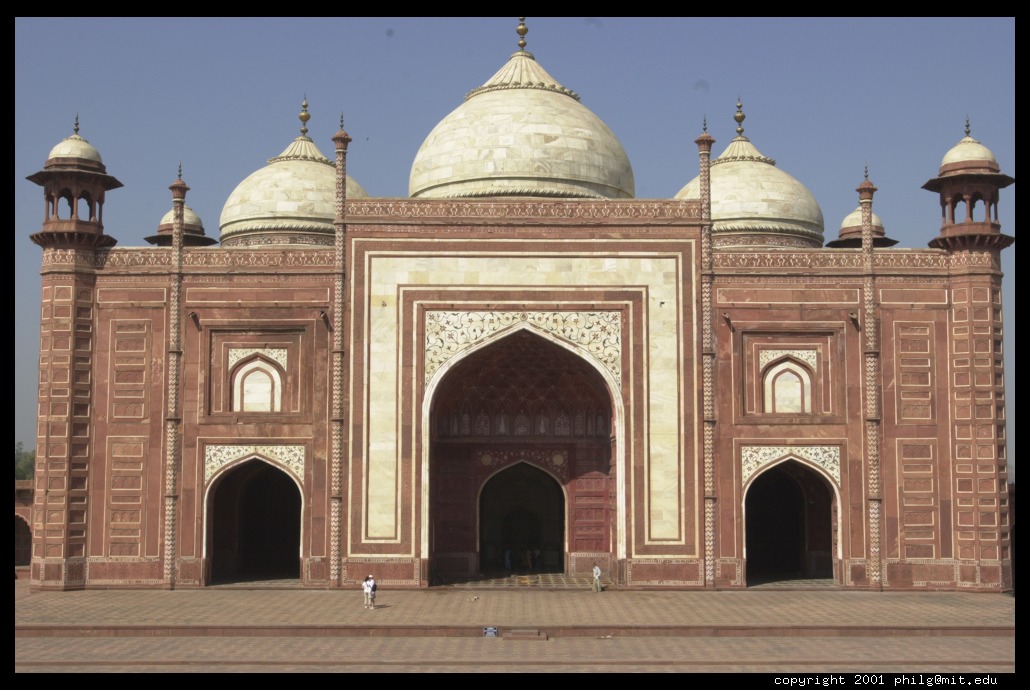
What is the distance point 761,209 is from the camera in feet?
78.2

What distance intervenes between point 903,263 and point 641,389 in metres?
4.51

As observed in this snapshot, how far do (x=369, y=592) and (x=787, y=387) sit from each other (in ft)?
23.7

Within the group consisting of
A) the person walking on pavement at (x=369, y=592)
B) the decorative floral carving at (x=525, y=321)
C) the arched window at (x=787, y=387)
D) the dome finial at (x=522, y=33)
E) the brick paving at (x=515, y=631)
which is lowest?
the brick paving at (x=515, y=631)

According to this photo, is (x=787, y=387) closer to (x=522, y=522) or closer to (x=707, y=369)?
(x=707, y=369)

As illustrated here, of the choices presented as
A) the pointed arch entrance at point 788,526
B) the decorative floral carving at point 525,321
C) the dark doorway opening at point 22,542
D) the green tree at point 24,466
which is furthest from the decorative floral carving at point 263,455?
the green tree at point 24,466

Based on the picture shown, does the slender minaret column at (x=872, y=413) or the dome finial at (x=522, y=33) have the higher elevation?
the dome finial at (x=522, y=33)

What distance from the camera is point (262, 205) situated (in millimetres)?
23672

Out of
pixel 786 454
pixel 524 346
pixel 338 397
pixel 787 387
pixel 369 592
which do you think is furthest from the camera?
pixel 524 346

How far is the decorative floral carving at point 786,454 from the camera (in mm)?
18734

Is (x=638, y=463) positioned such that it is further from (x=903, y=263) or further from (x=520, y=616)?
(x=903, y=263)

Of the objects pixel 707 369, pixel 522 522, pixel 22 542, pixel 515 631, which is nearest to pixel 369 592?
pixel 515 631

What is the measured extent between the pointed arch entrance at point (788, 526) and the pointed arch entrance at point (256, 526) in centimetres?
771

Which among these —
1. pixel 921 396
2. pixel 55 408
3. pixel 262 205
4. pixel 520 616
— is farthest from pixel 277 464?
pixel 921 396

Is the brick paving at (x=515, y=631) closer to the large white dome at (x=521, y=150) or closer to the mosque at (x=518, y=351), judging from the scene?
the mosque at (x=518, y=351)
